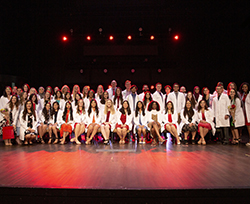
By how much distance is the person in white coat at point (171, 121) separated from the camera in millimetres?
4836

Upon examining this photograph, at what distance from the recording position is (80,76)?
8.69 metres

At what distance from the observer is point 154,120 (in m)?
5.14

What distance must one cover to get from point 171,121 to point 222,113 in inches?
54.6

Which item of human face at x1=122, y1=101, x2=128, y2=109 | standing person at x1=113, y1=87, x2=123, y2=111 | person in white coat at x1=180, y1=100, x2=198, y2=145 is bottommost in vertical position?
person in white coat at x1=180, y1=100, x2=198, y2=145

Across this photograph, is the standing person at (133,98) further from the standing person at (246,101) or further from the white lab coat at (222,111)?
the standing person at (246,101)

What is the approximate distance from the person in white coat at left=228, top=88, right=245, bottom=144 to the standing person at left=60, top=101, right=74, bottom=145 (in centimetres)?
439

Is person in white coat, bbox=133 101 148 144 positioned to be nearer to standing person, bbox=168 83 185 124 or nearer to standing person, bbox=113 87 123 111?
standing person, bbox=113 87 123 111

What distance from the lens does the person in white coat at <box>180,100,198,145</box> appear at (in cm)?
488

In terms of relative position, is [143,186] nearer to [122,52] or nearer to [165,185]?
[165,185]

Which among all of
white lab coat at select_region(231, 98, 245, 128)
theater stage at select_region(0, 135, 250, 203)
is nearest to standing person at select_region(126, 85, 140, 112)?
theater stage at select_region(0, 135, 250, 203)

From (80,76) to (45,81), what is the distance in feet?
5.25

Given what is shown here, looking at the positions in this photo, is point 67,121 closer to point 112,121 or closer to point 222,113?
point 112,121

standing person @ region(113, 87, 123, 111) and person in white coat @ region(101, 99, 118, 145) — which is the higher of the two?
standing person @ region(113, 87, 123, 111)

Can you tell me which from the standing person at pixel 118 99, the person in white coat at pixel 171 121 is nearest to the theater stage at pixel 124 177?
the person in white coat at pixel 171 121
